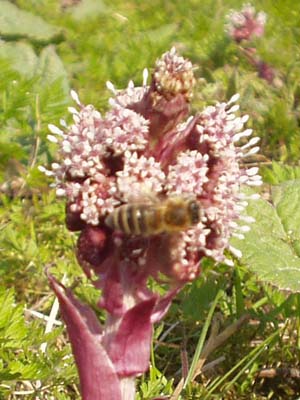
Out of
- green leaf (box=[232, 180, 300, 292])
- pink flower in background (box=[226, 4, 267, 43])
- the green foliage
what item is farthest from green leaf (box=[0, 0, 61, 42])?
green leaf (box=[232, 180, 300, 292])

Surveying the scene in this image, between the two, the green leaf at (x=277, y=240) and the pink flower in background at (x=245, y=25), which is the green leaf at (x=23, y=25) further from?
the green leaf at (x=277, y=240)

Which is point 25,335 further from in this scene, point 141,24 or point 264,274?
point 141,24

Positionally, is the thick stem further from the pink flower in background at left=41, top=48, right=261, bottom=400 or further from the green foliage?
the green foliage

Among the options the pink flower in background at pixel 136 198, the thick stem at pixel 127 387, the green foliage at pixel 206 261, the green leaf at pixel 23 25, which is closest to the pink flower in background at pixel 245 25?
the green foliage at pixel 206 261

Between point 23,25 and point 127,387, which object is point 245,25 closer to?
point 23,25

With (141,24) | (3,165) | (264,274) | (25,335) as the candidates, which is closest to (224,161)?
(264,274)

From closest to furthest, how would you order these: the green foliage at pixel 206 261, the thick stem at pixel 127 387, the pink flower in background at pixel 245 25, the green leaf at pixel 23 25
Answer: the thick stem at pixel 127 387 < the green foliage at pixel 206 261 < the green leaf at pixel 23 25 < the pink flower in background at pixel 245 25
